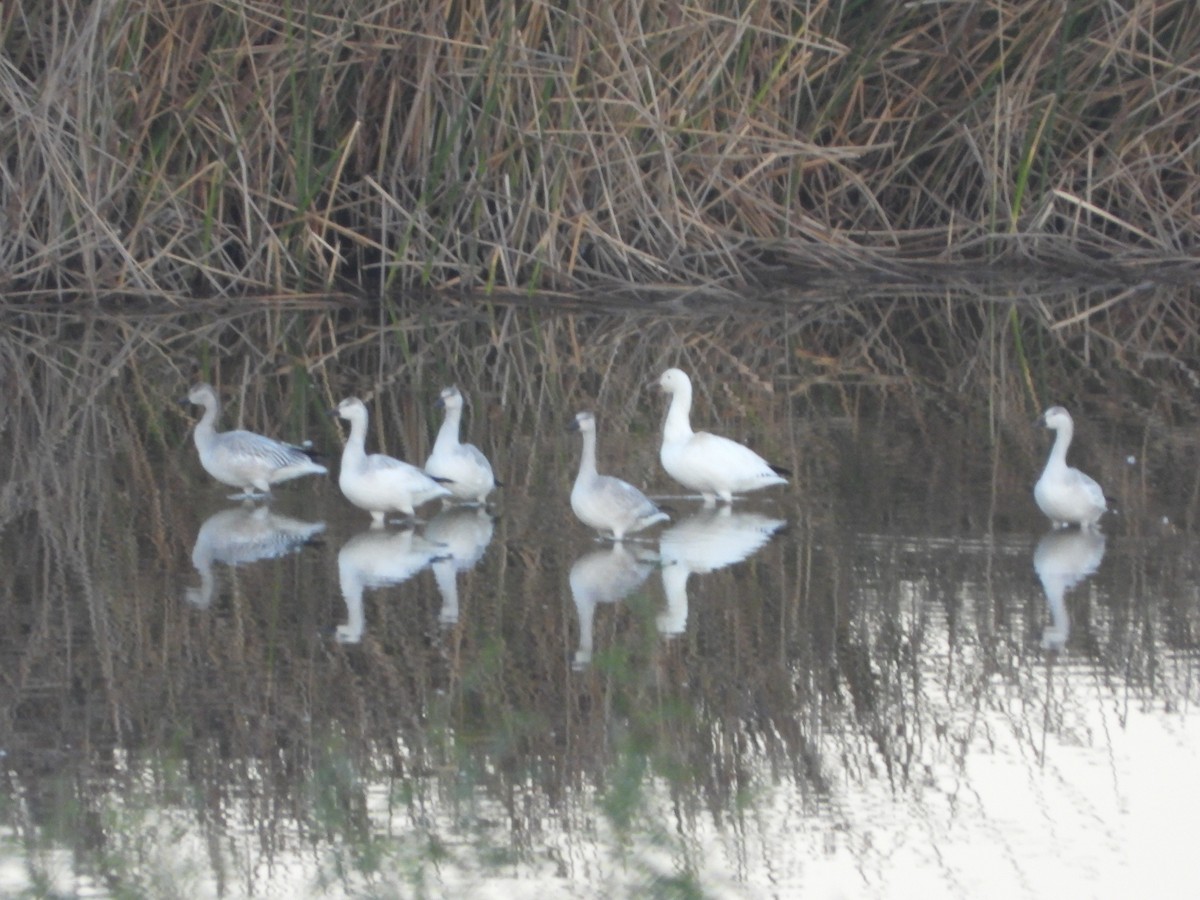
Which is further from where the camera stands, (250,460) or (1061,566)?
(250,460)

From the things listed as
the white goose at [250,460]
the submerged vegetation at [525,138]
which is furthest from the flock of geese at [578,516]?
the submerged vegetation at [525,138]

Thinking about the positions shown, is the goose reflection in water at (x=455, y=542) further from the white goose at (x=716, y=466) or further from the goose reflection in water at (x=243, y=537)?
the white goose at (x=716, y=466)

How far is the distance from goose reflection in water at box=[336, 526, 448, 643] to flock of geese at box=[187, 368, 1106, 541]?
0.15 meters

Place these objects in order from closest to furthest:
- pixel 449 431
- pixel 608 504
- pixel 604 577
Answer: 1. pixel 604 577
2. pixel 608 504
3. pixel 449 431

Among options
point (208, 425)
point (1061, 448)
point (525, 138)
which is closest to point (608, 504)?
point (1061, 448)

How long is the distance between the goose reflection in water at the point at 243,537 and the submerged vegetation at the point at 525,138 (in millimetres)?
5541

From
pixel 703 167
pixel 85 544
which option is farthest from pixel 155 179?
pixel 85 544

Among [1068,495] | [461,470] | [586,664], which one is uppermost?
[461,470]

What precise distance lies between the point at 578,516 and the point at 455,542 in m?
0.47

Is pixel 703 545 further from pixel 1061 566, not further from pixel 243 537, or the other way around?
pixel 243 537

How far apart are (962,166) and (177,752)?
11424 millimetres

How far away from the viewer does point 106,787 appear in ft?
17.0

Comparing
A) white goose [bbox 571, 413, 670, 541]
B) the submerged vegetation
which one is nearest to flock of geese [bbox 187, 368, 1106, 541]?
white goose [bbox 571, 413, 670, 541]

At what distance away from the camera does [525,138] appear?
13.6 metres
